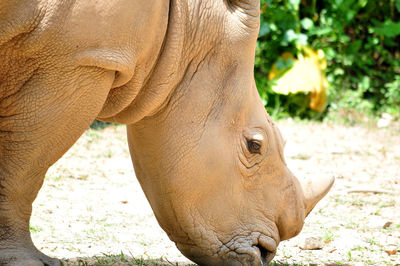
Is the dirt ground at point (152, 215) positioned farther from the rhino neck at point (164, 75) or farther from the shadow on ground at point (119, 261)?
the rhino neck at point (164, 75)

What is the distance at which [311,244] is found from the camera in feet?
15.3

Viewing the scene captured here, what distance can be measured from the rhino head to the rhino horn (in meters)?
0.20

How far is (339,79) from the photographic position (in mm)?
10219

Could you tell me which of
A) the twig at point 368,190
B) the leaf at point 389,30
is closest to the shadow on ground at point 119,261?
the twig at point 368,190

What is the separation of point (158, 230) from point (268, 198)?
1639mm

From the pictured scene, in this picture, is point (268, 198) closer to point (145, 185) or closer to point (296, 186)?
point (296, 186)

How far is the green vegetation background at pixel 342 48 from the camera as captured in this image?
9.66 meters

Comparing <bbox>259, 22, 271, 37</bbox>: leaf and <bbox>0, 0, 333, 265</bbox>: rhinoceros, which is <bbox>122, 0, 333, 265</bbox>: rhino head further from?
<bbox>259, 22, 271, 37</bbox>: leaf

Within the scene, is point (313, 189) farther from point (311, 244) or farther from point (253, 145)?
point (311, 244)

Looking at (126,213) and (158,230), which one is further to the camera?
(126,213)

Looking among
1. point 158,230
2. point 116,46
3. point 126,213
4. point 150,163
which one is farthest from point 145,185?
point 126,213

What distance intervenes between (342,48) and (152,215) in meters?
5.70

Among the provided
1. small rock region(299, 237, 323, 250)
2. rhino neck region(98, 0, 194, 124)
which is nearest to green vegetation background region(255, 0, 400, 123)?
small rock region(299, 237, 323, 250)

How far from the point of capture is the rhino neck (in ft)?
10.4
